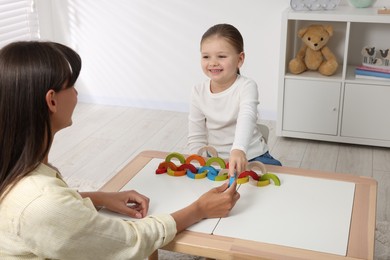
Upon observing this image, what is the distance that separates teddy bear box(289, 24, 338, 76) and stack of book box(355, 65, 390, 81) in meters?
0.13

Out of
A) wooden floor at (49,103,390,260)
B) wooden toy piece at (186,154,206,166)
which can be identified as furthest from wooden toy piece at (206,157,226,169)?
wooden floor at (49,103,390,260)

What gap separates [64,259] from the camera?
3.32 ft

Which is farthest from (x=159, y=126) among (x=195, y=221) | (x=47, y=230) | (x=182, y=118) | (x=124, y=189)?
(x=47, y=230)

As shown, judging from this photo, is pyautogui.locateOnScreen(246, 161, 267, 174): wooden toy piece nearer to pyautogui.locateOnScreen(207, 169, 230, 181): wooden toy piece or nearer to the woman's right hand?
pyautogui.locateOnScreen(207, 169, 230, 181): wooden toy piece

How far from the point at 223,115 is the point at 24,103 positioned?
0.96 meters

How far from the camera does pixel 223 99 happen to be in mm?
1858

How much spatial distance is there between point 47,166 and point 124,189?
0.35 metres

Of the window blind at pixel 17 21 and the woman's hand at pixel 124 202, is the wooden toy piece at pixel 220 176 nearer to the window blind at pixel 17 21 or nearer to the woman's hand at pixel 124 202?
the woman's hand at pixel 124 202

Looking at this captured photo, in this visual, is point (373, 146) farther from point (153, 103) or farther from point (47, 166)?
point (47, 166)

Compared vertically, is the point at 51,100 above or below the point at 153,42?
above

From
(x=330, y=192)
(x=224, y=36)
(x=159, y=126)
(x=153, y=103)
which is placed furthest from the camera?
(x=153, y=103)

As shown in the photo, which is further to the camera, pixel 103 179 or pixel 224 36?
pixel 103 179

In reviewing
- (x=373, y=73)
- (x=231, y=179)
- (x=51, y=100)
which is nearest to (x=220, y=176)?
(x=231, y=179)

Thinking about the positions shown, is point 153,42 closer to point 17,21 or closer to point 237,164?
point 17,21
